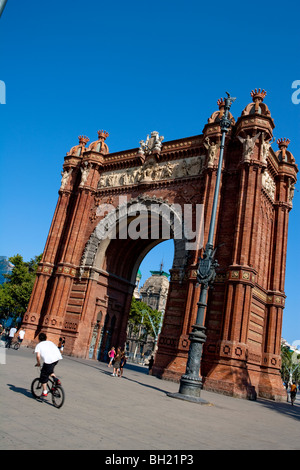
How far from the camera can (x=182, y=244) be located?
24.3 metres

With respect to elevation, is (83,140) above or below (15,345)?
above

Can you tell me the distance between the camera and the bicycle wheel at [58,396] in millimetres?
7951

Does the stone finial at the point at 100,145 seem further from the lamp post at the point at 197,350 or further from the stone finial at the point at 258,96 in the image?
the lamp post at the point at 197,350

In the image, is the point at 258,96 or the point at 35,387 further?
the point at 258,96

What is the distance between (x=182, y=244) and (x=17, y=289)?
105ft

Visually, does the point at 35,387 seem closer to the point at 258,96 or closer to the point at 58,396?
the point at 58,396

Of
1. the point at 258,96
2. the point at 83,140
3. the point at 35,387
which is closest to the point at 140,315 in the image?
the point at 83,140

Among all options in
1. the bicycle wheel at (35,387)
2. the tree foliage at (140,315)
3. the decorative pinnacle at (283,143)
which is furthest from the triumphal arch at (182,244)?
the tree foliage at (140,315)

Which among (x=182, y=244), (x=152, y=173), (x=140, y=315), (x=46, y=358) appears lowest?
(x=46, y=358)

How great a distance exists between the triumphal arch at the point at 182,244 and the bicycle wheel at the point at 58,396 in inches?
502

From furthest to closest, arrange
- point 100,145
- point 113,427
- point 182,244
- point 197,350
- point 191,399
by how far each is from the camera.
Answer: point 100,145 → point 182,244 → point 197,350 → point 191,399 → point 113,427

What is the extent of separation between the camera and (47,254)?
31453 mm

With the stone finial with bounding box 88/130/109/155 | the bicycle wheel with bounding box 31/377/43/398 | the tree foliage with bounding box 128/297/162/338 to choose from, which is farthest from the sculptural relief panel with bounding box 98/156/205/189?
the tree foliage with bounding box 128/297/162/338
